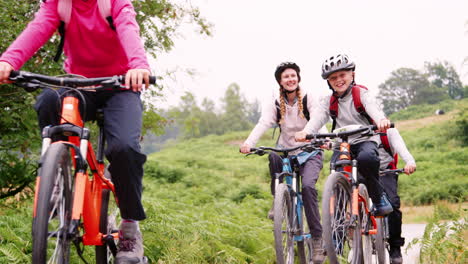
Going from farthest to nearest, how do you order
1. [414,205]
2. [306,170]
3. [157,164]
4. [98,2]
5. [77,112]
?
[157,164] → [414,205] → [306,170] → [98,2] → [77,112]

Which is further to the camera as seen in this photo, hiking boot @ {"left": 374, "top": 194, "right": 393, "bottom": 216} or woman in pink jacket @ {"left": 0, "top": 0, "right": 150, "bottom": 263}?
hiking boot @ {"left": 374, "top": 194, "right": 393, "bottom": 216}

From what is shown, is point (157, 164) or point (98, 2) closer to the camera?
point (98, 2)

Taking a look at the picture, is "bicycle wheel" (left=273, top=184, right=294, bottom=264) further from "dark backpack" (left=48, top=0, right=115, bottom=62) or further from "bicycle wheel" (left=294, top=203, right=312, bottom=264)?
"dark backpack" (left=48, top=0, right=115, bottom=62)

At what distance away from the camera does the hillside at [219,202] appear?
17.4 feet

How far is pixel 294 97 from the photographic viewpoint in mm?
6086

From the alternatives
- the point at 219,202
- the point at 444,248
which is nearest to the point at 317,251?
the point at 444,248

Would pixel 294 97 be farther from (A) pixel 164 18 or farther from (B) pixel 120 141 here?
(B) pixel 120 141

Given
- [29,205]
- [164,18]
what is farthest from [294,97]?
[29,205]

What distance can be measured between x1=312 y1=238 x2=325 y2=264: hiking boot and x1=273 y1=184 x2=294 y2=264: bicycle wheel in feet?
1.09

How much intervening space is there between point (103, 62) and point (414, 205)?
17.0 meters

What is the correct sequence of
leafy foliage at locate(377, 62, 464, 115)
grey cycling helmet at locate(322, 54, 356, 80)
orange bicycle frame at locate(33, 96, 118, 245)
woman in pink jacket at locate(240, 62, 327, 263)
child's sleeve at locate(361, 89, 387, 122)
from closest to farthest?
orange bicycle frame at locate(33, 96, 118, 245) → child's sleeve at locate(361, 89, 387, 122) → grey cycling helmet at locate(322, 54, 356, 80) → woman in pink jacket at locate(240, 62, 327, 263) → leafy foliage at locate(377, 62, 464, 115)

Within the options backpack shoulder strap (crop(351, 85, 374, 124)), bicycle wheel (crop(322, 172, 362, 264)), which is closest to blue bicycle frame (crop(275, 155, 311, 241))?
bicycle wheel (crop(322, 172, 362, 264))

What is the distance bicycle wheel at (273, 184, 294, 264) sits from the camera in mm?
4941

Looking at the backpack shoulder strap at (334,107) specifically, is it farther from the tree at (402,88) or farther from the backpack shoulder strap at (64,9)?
the tree at (402,88)
